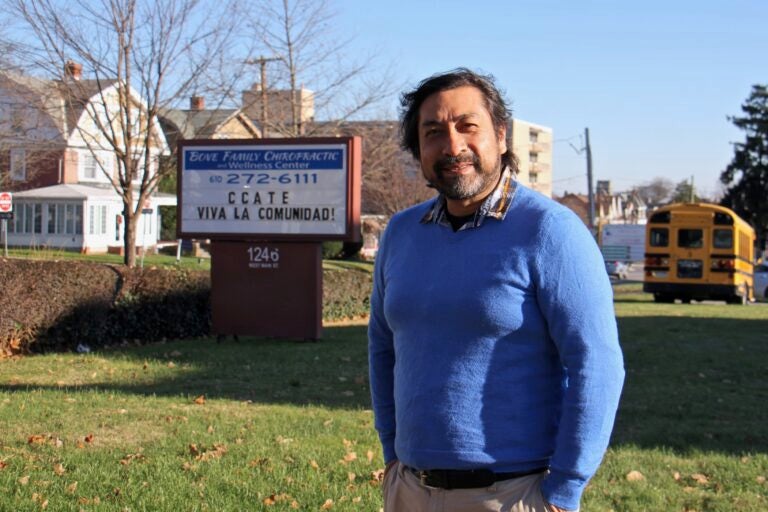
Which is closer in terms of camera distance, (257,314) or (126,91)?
(257,314)

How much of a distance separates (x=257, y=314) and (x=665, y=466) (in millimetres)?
8745

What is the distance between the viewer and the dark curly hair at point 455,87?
9.86 feet

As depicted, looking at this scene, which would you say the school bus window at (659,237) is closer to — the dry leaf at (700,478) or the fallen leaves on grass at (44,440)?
the dry leaf at (700,478)

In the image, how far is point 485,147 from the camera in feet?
9.66

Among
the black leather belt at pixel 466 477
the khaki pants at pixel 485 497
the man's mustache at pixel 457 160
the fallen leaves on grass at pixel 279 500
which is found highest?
the man's mustache at pixel 457 160

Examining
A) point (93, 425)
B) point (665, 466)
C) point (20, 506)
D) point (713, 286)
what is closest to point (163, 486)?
point (20, 506)

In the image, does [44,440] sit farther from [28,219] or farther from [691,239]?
[28,219]

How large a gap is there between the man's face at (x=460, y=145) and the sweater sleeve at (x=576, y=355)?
28 centimetres

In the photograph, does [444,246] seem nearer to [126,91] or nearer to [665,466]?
[665,466]

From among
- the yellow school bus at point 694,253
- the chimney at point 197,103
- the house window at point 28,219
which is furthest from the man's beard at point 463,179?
the house window at point 28,219

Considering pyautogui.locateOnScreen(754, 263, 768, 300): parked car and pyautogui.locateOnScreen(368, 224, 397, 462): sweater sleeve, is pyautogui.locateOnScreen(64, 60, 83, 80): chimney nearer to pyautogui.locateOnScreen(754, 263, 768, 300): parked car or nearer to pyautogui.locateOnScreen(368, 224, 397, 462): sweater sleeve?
pyautogui.locateOnScreen(368, 224, 397, 462): sweater sleeve

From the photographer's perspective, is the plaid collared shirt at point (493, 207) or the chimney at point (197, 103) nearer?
the plaid collared shirt at point (493, 207)

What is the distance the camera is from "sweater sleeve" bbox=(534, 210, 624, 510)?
2668 millimetres

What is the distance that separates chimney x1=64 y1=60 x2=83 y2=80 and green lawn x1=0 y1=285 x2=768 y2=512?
32.9 ft
